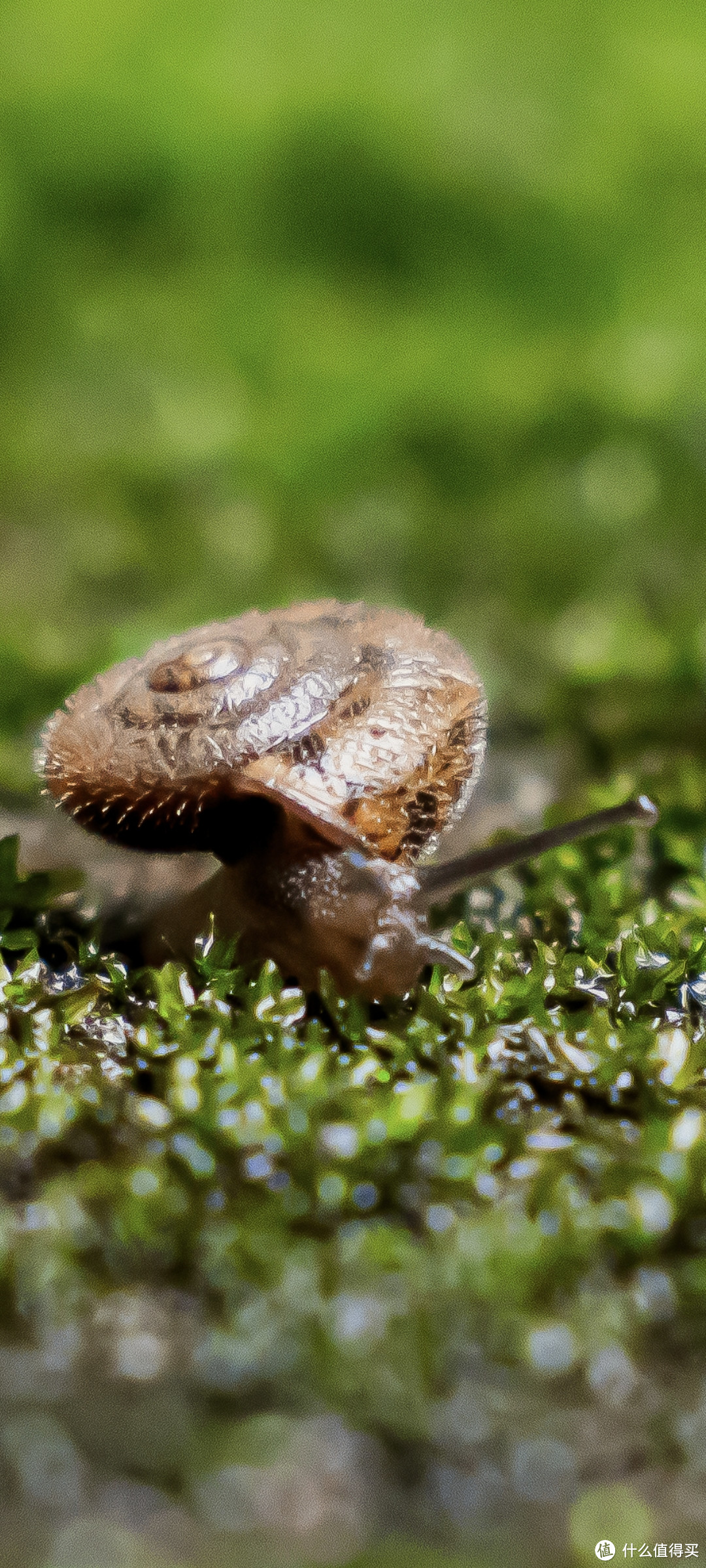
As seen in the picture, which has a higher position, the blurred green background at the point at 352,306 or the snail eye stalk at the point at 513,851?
the blurred green background at the point at 352,306

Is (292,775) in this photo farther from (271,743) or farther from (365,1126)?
(365,1126)

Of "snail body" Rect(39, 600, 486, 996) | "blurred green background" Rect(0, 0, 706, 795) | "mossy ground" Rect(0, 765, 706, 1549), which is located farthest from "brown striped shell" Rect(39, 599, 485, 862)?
"blurred green background" Rect(0, 0, 706, 795)

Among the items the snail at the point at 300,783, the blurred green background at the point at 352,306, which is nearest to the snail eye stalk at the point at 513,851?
the snail at the point at 300,783

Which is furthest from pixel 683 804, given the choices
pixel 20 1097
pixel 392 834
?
pixel 20 1097

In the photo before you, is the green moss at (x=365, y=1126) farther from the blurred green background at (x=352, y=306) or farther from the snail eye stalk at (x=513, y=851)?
the blurred green background at (x=352, y=306)

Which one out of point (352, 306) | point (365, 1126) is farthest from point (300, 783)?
point (352, 306)

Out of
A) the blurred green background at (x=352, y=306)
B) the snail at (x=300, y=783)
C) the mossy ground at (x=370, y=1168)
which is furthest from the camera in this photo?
the blurred green background at (x=352, y=306)

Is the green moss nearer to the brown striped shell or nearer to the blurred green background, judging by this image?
the brown striped shell
